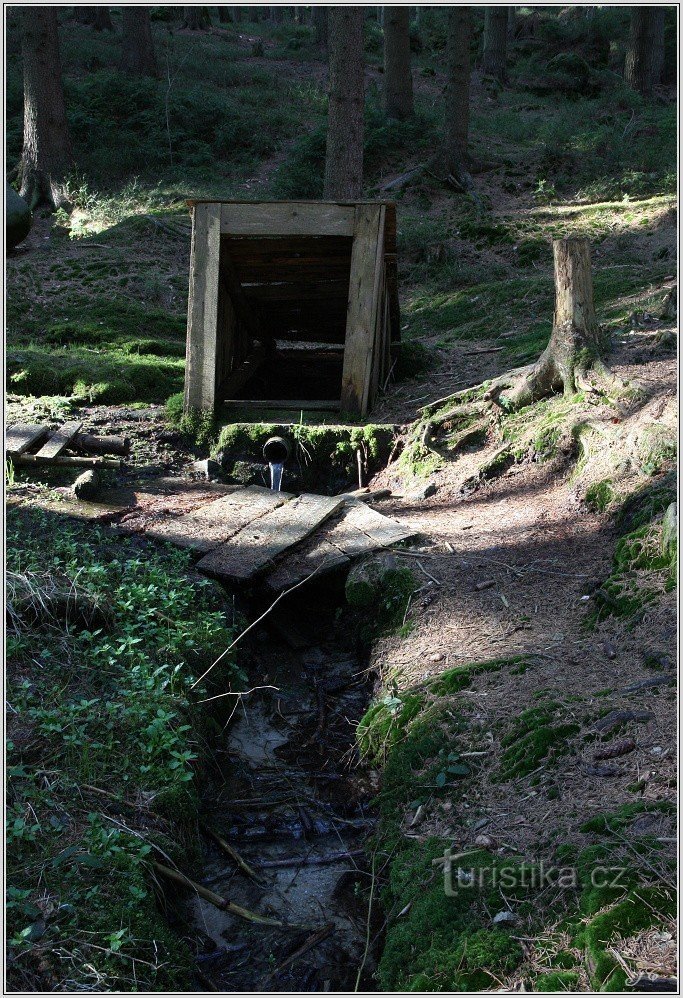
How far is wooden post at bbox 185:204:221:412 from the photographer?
7695 millimetres

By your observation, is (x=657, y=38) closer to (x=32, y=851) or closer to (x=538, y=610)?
(x=538, y=610)

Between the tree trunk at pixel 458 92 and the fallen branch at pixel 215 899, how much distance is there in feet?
47.7

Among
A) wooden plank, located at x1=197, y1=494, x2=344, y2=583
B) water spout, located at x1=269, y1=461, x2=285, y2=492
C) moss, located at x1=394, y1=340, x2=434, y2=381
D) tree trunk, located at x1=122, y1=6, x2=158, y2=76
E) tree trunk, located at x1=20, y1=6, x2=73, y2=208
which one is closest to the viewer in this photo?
wooden plank, located at x1=197, y1=494, x2=344, y2=583

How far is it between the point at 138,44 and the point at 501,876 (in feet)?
74.9

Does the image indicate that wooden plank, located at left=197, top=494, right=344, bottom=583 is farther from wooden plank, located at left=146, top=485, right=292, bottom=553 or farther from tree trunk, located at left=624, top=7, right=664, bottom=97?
tree trunk, located at left=624, top=7, right=664, bottom=97

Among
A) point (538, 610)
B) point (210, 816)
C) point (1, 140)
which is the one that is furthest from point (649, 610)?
point (1, 140)

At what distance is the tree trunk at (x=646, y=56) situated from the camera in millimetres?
20234

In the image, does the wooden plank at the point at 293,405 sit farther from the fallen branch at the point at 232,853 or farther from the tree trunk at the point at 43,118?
the tree trunk at the point at 43,118

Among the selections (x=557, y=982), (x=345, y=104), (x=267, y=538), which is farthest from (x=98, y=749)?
(x=345, y=104)

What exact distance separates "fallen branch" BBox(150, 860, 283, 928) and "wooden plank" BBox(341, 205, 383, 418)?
5.13 metres

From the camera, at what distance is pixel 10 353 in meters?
8.59

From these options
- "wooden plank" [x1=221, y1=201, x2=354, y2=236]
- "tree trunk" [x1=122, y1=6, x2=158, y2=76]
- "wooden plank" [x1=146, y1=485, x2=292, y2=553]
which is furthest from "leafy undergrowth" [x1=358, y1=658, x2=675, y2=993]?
"tree trunk" [x1=122, y1=6, x2=158, y2=76]

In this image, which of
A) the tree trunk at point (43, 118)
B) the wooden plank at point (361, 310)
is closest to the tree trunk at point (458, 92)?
the tree trunk at point (43, 118)

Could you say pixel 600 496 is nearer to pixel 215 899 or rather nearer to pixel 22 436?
pixel 215 899
